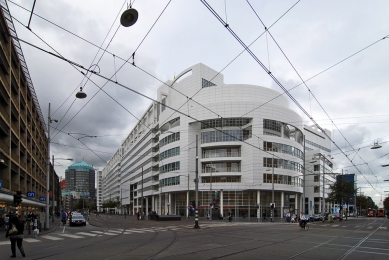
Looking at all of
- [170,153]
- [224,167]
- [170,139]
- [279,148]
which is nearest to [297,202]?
[279,148]

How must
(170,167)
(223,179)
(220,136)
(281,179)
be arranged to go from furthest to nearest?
(170,167) → (220,136) → (223,179) → (281,179)

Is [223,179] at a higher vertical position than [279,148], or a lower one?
lower

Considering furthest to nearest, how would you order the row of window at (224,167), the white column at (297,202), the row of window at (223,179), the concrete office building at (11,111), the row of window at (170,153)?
the white column at (297,202) < the row of window at (170,153) < the row of window at (224,167) < the row of window at (223,179) < the concrete office building at (11,111)

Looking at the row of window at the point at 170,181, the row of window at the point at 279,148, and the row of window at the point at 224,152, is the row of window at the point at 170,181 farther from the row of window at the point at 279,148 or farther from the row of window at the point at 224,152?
the row of window at the point at 279,148

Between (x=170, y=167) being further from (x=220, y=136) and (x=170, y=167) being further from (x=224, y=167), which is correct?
(x=220, y=136)

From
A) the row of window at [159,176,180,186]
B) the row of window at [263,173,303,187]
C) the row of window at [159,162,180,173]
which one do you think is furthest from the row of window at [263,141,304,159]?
the row of window at [159,176,180,186]

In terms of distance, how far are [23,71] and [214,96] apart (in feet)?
124

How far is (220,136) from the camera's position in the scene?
6462 cm

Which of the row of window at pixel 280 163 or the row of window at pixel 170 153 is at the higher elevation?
the row of window at pixel 170 153

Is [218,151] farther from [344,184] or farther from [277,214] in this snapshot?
[344,184]

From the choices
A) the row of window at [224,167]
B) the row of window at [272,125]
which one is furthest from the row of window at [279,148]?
the row of window at [224,167]

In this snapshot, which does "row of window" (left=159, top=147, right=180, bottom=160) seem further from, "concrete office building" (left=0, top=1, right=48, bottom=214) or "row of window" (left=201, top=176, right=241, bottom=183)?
"concrete office building" (left=0, top=1, right=48, bottom=214)

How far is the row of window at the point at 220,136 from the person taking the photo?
63.6m

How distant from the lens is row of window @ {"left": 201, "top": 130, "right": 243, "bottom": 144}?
63.6 m
